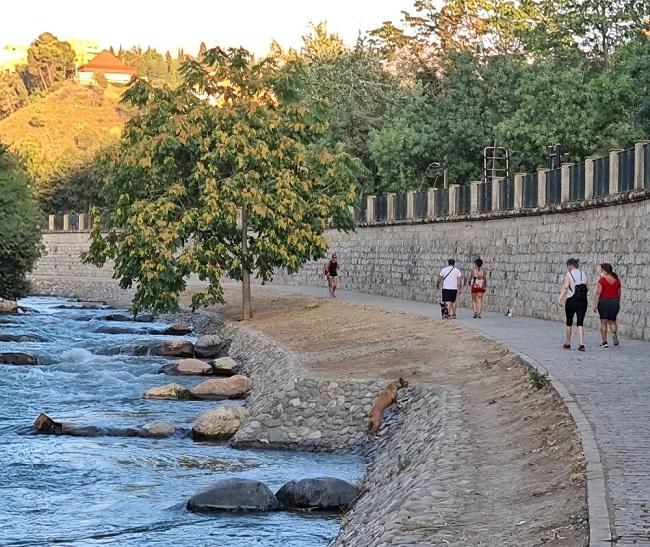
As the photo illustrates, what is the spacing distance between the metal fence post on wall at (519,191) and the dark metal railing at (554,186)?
2105 millimetres

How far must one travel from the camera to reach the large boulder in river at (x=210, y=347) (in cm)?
3828

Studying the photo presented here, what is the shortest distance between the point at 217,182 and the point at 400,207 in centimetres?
1152

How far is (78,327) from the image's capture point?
5059 centimetres

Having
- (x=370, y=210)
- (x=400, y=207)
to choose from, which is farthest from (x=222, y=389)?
(x=370, y=210)

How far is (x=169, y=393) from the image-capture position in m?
27.5

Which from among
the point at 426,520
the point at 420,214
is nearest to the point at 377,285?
the point at 420,214

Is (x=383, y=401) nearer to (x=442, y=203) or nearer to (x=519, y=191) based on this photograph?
(x=519, y=191)

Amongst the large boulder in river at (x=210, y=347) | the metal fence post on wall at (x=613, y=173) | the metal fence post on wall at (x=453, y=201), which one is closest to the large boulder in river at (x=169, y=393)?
the large boulder in river at (x=210, y=347)

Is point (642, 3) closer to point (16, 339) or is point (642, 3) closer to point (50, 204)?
point (16, 339)

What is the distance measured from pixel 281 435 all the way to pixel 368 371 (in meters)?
3.57

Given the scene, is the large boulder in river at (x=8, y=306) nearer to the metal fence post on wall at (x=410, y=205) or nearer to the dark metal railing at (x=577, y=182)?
the metal fence post on wall at (x=410, y=205)

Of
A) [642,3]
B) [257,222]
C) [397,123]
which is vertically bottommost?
[257,222]

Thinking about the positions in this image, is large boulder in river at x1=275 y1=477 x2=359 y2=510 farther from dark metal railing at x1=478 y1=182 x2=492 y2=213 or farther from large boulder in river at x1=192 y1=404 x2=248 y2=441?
dark metal railing at x1=478 y1=182 x2=492 y2=213

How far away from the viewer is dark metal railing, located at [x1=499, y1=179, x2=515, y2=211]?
39.1m
